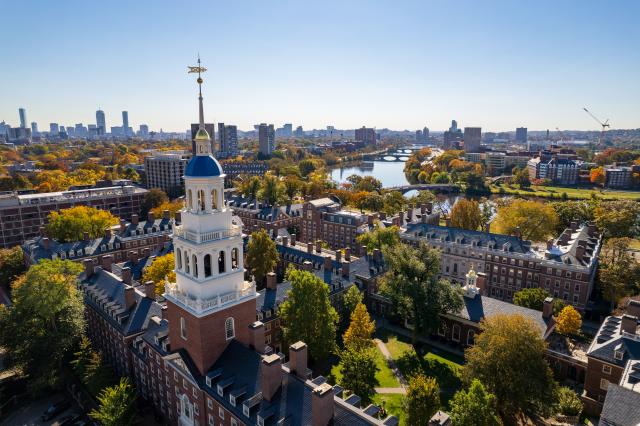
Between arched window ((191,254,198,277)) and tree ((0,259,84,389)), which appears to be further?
tree ((0,259,84,389))

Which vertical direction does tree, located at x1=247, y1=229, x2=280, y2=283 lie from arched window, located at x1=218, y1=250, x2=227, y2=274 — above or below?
below

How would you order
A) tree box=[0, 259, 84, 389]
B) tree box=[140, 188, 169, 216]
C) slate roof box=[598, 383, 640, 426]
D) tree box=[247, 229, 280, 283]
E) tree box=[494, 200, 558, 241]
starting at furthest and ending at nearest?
tree box=[140, 188, 169, 216] < tree box=[494, 200, 558, 241] < tree box=[247, 229, 280, 283] < tree box=[0, 259, 84, 389] < slate roof box=[598, 383, 640, 426]

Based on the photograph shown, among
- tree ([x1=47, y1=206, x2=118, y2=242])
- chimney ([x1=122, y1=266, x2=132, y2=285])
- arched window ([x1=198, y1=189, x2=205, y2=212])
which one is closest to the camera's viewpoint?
arched window ([x1=198, y1=189, x2=205, y2=212])

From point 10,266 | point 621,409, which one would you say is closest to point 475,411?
point 621,409

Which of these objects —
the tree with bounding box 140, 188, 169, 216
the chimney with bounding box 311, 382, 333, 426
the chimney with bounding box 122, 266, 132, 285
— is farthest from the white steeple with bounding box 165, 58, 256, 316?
the tree with bounding box 140, 188, 169, 216

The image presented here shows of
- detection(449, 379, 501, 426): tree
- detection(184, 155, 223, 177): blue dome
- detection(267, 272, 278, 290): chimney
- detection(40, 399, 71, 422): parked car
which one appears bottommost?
detection(40, 399, 71, 422): parked car

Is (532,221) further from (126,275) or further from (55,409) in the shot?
(55,409)

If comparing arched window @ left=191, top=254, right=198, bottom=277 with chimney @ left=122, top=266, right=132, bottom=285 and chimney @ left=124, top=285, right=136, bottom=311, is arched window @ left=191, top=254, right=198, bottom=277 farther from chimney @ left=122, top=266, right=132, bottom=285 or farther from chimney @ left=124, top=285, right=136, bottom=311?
chimney @ left=122, top=266, right=132, bottom=285
